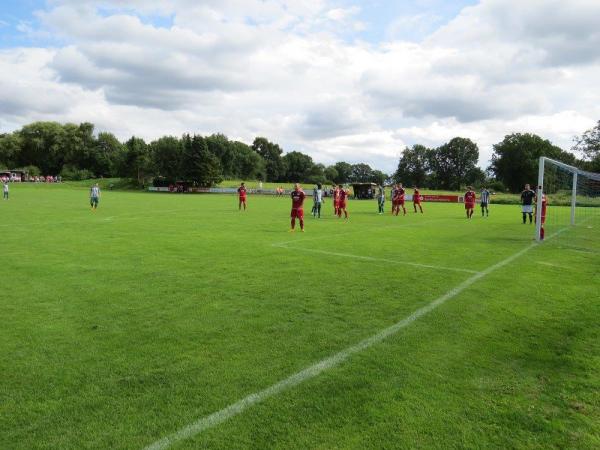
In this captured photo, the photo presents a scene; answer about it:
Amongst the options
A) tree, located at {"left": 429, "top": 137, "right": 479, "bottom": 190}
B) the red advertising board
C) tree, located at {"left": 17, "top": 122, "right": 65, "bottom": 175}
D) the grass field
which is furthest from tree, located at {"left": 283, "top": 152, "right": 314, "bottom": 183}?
the grass field

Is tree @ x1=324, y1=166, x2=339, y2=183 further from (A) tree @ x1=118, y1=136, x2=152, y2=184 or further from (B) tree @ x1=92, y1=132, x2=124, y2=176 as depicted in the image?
(A) tree @ x1=118, y1=136, x2=152, y2=184

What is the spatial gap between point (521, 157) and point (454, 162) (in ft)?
66.4

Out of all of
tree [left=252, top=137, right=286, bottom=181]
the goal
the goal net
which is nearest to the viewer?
the goal net

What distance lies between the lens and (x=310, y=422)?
12.1ft

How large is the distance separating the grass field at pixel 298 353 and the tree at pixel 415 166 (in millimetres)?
119737

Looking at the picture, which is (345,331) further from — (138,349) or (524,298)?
(524,298)

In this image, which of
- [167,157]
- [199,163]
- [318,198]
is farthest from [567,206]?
[167,157]

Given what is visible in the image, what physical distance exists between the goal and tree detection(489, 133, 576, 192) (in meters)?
55.2

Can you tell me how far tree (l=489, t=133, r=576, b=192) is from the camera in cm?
10025

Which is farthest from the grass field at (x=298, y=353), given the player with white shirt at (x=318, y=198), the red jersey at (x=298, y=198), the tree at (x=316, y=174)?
the tree at (x=316, y=174)

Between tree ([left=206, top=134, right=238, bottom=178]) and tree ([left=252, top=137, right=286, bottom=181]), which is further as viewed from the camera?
tree ([left=252, top=137, right=286, bottom=181])

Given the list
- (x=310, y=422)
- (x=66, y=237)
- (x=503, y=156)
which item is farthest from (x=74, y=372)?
(x=503, y=156)

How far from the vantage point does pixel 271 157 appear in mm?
143125

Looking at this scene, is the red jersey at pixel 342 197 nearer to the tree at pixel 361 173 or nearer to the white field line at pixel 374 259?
the white field line at pixel 374 259
